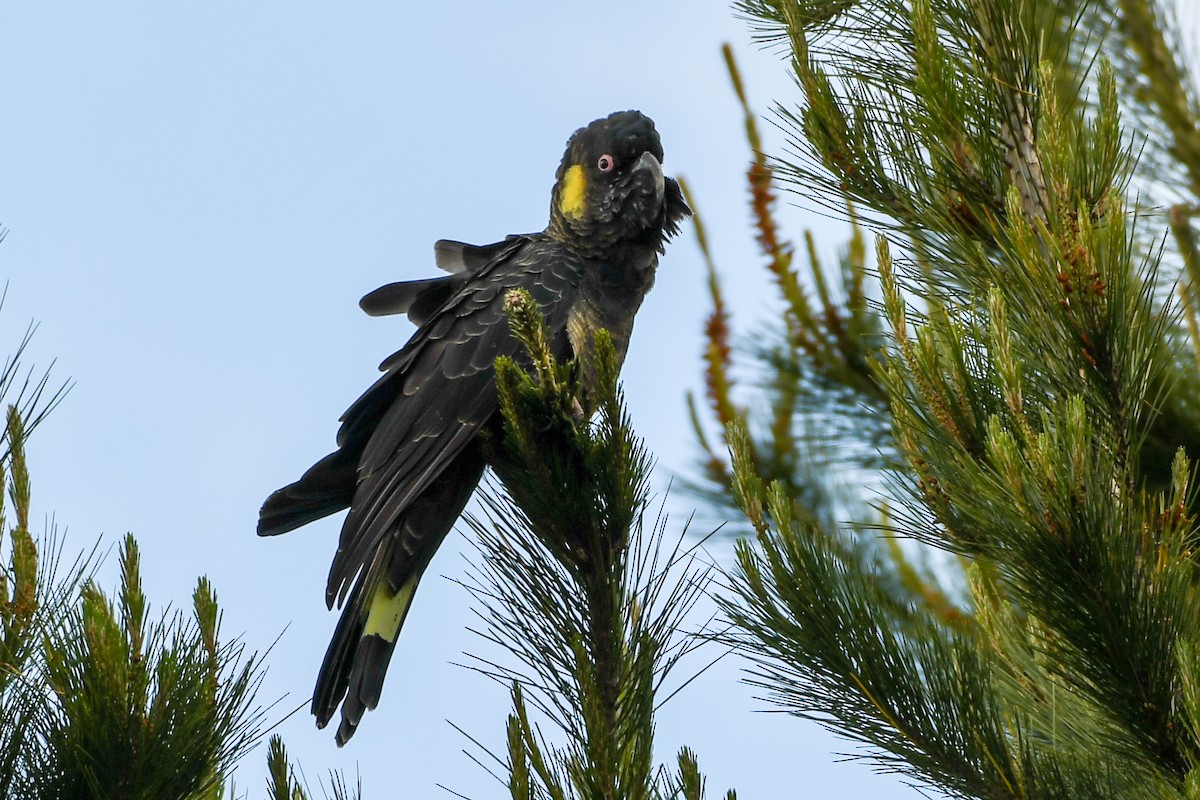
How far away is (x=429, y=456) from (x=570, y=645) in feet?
4.92

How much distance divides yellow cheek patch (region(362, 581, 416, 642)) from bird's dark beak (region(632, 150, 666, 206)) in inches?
61.5

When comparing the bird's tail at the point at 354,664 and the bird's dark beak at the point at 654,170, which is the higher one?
the bird's dark beak at the point at 654,170

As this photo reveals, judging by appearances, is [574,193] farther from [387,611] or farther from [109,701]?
[109,701]

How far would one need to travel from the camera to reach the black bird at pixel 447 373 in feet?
11.4

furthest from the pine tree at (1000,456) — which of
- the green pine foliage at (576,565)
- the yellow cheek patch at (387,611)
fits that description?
the yellow cheek patch at (387,611)

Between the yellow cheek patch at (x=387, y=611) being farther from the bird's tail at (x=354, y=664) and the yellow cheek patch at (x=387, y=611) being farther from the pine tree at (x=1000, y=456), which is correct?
the pine tree at (x=1000, y=456)

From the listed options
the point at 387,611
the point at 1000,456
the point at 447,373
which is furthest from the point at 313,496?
the point at 1000,456

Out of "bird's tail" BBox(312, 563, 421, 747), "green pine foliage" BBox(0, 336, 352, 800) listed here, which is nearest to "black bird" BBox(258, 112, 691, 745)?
"bird's tail" BBox(312, 563, 421, 747)

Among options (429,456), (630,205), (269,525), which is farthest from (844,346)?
(269,525)

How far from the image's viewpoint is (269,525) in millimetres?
3918

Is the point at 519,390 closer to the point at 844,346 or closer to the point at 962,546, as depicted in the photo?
the point at 962,546

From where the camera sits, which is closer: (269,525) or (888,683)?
(888,683)

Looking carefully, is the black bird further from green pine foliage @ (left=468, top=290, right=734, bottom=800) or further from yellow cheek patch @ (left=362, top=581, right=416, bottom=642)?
green pine foliage @ (left=468, top=290, right=734, bottom=800)

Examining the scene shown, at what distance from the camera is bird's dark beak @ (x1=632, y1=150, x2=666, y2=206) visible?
13.4ft
